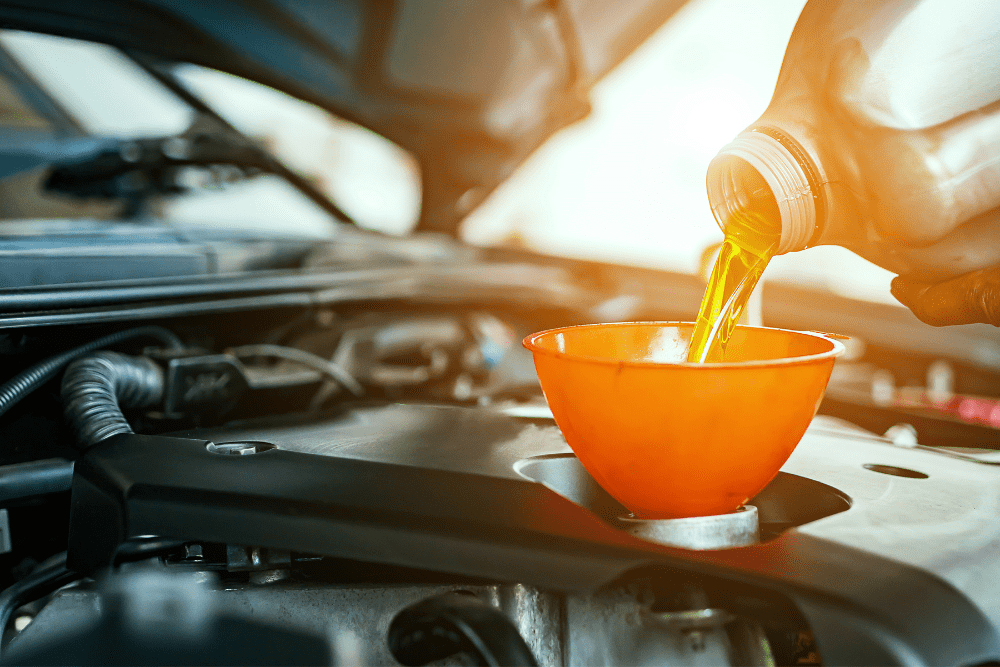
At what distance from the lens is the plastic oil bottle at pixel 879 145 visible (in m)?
0.52

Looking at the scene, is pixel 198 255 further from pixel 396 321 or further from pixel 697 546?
pixel 697 546

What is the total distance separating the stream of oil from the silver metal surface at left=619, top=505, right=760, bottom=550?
0.42ft

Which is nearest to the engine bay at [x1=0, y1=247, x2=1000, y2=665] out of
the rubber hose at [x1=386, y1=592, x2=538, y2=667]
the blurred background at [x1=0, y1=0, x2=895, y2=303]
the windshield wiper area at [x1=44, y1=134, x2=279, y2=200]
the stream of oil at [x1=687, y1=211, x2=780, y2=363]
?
the rubber hose at [x1=386, y1=592, x2=538, y2=667]

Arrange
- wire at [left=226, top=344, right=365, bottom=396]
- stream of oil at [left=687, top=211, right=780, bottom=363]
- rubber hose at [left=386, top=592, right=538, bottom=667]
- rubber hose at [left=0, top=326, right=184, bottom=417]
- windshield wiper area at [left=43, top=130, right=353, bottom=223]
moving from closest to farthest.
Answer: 1. rubber hose at [left=386, top=592, right=538, bottom=667]
2. stream of oil at [left=687, top=211, right=780, bottom=363]
3. rubber hose at [left=0, top=326, right=184, bottom=417]
4. wire at [left=226, top=344, right=365, bottom=396]
5. windshield wiper area at [left=43, top=130, right=353, bottom=223]

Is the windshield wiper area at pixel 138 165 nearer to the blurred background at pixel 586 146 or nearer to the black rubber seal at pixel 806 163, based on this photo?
the blurred background at pixel 586 146

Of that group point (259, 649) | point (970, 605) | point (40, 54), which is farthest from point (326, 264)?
point (970, 605)

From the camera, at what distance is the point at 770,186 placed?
1.68 feet

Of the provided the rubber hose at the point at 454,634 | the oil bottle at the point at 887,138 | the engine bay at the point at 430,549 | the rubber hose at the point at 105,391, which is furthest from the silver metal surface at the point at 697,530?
the rubber hose at the point at 105,391

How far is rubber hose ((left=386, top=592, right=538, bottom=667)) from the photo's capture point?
1.39 ft

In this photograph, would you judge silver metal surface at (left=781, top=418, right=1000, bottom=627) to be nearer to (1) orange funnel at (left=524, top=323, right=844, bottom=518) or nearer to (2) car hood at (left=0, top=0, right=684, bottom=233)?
(1) orange funnel at (left=524, top=323, right=844, bottom=518)

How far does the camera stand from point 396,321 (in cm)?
112

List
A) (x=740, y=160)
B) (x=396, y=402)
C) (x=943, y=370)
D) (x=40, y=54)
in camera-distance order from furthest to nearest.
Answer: (x=943, y=370) < (x=40, y=54) < (x=396, y=402) < (x=740, y=160)

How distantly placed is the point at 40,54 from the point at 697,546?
1168 mm

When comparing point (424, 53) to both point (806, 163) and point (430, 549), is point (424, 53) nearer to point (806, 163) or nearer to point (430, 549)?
point (806, 163)
